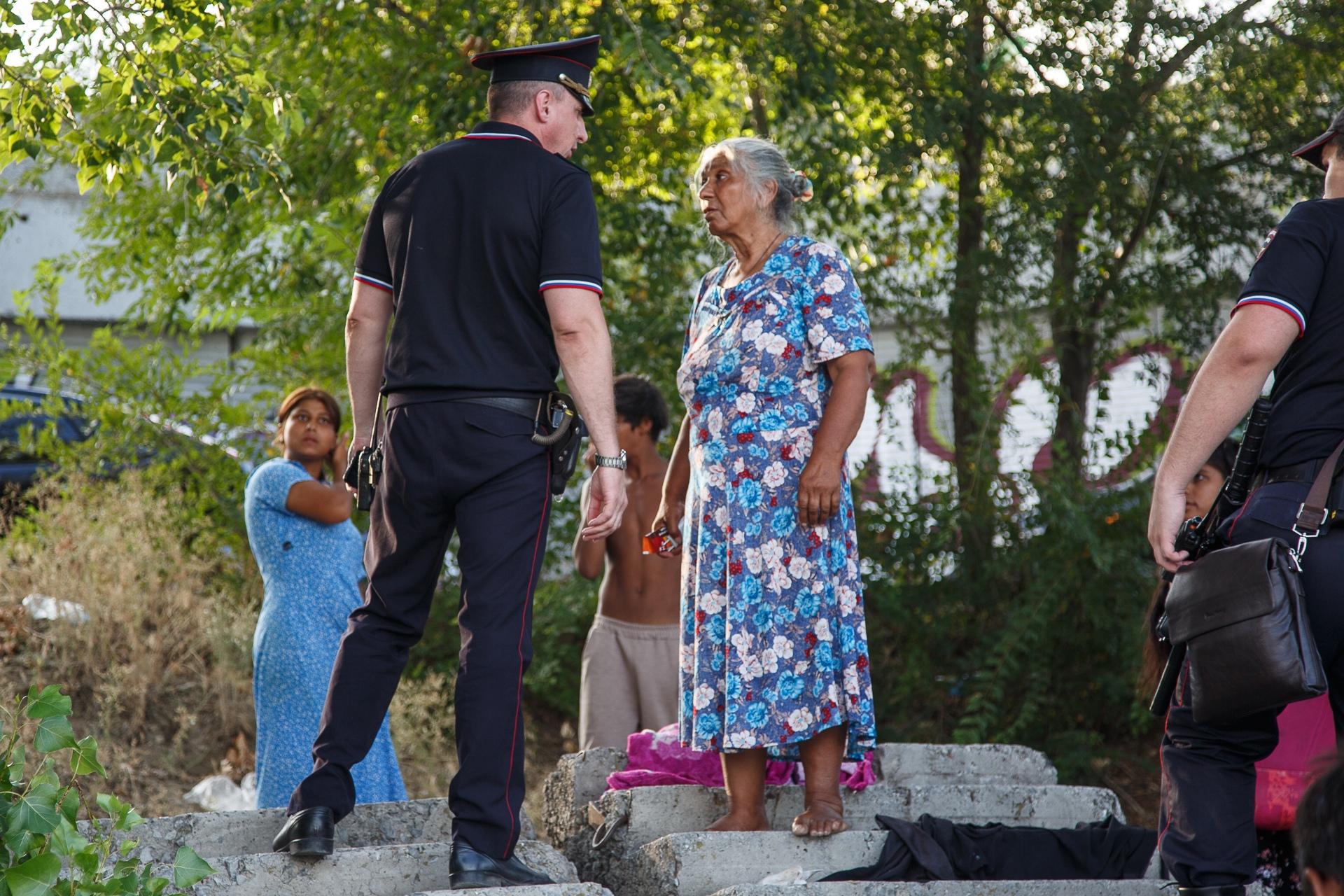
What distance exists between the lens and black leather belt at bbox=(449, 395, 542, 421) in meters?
3.43

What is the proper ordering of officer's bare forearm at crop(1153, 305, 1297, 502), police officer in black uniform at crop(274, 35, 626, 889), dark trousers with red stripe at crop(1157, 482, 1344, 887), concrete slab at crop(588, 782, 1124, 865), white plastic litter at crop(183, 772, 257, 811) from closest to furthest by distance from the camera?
1. dark trousers with red stripe at crop(1157, 482, 1344, 887)
2. officer's bare forearm at crop(1153, 305, 1297, 502)
3. police officer in black uniform at crop(274, 35, 626, 889)
4. concrete slab at crop(588, 782, 1124, 865)
5. white plastic litter at crop(183, 772, 257, 811)

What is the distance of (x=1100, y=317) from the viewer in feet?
26.1

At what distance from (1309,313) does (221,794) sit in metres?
5.30

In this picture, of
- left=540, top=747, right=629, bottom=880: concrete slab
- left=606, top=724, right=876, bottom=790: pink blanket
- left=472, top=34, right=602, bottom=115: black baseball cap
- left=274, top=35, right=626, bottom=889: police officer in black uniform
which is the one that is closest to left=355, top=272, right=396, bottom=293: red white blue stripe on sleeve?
left=274, top=35, right=626, bottom=889: police officer in black uniform

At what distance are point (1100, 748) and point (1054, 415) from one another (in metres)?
1.92

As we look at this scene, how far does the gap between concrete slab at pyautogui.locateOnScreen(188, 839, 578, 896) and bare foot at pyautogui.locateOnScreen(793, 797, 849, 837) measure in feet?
2.31

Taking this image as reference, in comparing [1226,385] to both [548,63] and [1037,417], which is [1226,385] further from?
[1037,417]

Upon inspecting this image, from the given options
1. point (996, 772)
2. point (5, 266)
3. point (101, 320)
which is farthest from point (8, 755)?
point (5, 266)

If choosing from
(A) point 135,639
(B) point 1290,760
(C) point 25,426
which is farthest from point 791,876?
→ (C) point 25,426

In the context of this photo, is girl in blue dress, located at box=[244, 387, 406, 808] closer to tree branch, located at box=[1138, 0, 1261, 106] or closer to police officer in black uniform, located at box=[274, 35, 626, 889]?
police officer in black uniform, located at box=[274, 35, 626, 889]

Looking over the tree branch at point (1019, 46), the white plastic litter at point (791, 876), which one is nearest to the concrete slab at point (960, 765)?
the white plastic litter at point (791, 876)

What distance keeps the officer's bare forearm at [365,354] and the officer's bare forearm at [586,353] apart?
0.57 m

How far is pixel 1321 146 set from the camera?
3307mm

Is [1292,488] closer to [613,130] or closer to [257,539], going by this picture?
[257,539]
